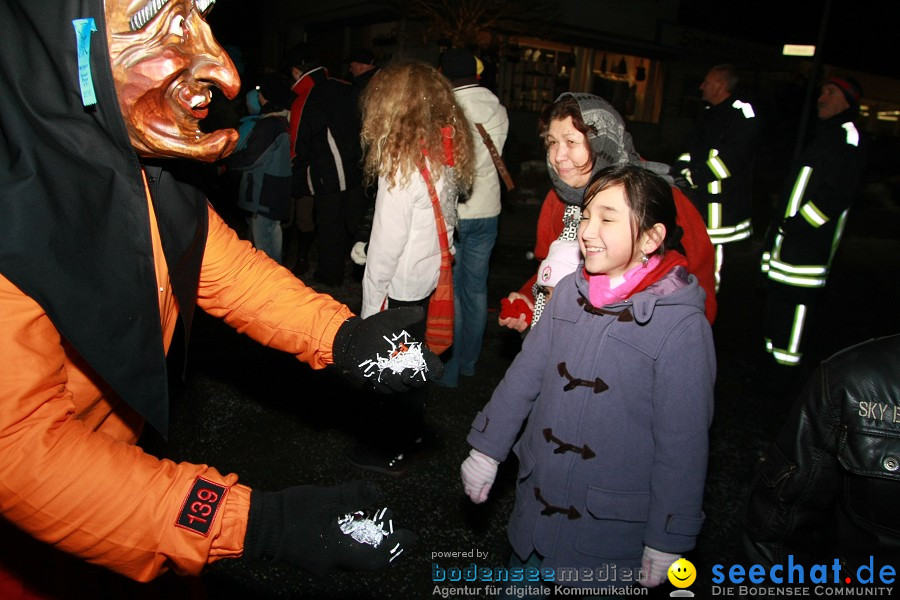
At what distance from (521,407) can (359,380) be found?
Result: 0.69 m

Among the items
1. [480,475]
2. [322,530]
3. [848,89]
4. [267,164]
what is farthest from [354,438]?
[848,89]

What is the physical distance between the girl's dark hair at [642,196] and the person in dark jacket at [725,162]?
10.6 ft

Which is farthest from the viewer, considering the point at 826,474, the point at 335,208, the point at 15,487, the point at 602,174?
the point at 335,208

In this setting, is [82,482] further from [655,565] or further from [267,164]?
[267,164]

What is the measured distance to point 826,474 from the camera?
6.14 ft

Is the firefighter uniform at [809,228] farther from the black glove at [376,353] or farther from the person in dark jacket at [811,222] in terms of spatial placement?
the black glove at [376,353]

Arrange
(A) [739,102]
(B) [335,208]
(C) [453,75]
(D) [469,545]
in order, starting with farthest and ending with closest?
1. (B) [335,208]
2. (A) [739,102]
3. (C) [453,75]
4. (D) [469,545]

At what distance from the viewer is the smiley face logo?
211 cm

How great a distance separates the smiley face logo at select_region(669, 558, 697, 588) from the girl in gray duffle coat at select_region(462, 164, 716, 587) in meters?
0.10

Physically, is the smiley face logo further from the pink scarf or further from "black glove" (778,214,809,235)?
"black glove" (778,214,809,235)

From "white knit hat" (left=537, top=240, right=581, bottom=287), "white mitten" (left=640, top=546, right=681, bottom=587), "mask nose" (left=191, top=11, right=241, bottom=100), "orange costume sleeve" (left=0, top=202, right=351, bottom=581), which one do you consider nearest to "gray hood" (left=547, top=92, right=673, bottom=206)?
"white knit hat" (left=537, top=240, right=581, bottom=287)

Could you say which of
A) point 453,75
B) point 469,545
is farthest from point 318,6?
point 469,545

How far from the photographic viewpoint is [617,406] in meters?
2.10

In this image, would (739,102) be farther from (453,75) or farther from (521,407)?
(521,407)
